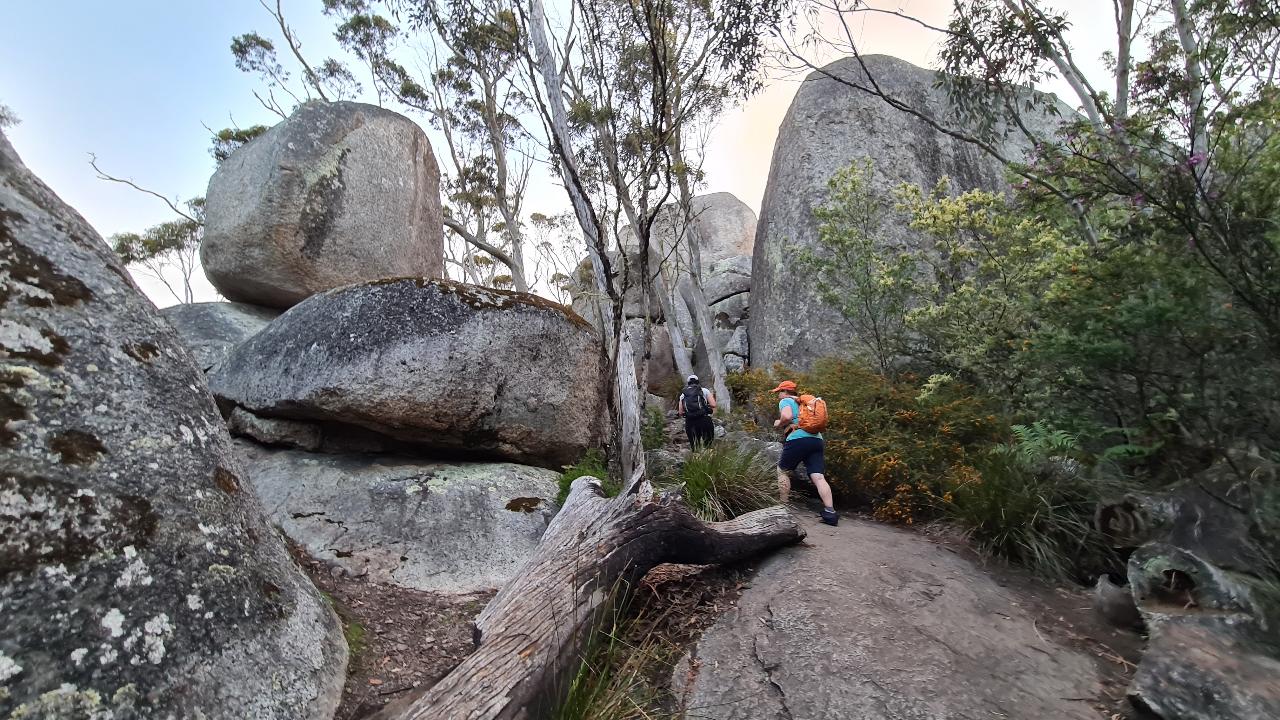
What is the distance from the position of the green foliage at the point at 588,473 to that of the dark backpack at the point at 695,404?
1.63 meters

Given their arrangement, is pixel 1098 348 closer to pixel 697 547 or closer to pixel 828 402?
pixel 697 547

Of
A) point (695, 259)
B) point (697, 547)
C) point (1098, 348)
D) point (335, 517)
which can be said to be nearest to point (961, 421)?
point (1098, 348)

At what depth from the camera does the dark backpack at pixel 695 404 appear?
8.41 metres

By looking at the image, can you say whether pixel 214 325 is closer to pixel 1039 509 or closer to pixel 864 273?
pixel 864 273

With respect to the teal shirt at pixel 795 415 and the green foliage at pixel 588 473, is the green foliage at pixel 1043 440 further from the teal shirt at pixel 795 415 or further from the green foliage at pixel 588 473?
the green foliage at pixel 588 473

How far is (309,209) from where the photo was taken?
Result: 8.89 m

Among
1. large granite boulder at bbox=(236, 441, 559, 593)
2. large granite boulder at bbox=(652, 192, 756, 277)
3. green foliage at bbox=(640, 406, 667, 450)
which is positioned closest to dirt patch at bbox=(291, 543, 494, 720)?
large granite boulder at bbox=(236, 441, 559, 593)

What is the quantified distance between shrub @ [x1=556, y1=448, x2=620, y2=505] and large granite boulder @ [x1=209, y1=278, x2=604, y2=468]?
0.19m

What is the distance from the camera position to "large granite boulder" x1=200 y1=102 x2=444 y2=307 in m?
8.80

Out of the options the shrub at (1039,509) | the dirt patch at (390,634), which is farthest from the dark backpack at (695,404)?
the dirt patch at (390,634)

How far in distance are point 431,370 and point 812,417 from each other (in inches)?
155

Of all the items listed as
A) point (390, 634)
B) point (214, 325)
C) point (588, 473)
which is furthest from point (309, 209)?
point (390, 634)

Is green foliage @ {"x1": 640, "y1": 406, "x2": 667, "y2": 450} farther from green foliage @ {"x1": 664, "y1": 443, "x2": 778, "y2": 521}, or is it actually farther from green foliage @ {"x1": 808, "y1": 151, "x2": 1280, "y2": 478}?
green foliage @ {"x1": 808, "y1": 151, "x2": 1280, "y2": 478}

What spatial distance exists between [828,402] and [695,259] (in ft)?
31.7
